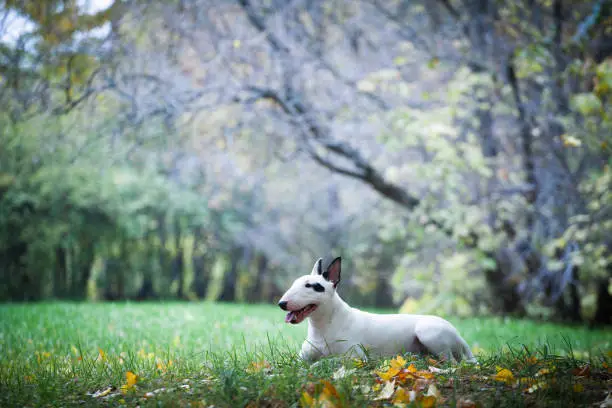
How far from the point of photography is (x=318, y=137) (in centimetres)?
1209

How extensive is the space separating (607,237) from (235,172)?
10534mm

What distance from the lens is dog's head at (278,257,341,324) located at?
484cm

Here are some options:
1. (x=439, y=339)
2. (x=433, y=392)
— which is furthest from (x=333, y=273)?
(x=433, y=392)

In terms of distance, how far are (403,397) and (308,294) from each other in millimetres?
1391

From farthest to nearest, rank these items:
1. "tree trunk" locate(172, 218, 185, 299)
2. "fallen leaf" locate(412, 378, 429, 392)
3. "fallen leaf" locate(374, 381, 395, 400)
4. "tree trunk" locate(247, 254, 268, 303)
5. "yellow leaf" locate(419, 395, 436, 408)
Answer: "tree trunk" locate(247, 254, 268, 303)
"tree trunk" locate(172, 218, 185, 299)
"fallen leaf" locate(412, 378, 429, 392)
"fallen leaf" locate(374, 381, 395, 400)
"yellow leaf" locate(419, 395, 436, 408)

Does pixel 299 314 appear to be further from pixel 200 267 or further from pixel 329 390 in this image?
pixel 200 267

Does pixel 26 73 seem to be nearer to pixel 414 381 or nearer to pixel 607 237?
pixel 414 381

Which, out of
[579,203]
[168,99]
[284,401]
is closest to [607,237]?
[579,203]

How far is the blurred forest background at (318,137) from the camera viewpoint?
881cm

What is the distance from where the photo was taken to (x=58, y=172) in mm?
14531

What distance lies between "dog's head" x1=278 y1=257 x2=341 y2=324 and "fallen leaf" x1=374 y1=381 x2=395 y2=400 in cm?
110

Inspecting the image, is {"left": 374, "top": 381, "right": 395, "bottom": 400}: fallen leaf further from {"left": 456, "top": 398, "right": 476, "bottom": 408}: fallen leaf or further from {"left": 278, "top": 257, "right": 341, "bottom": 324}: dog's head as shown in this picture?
{"left": 278, "top": 257, "right": 341, "bottom": 324}: dog's head

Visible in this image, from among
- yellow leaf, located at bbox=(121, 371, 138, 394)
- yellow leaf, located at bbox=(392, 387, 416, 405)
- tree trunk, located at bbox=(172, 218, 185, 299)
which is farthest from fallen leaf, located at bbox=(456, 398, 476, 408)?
tree trunk, located at bbox=(172, 218, 185, 299)

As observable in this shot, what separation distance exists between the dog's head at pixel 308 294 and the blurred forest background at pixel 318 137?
4.30 metres
